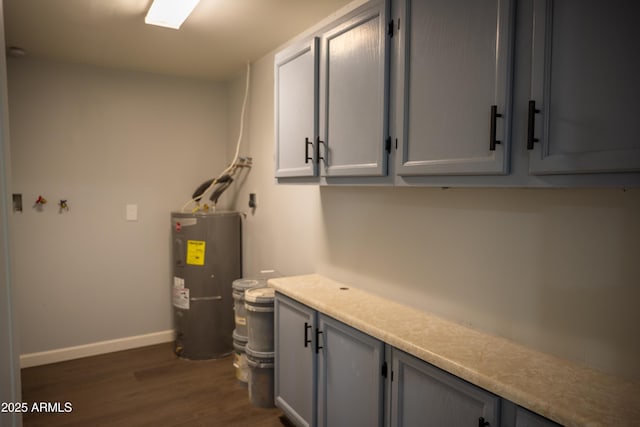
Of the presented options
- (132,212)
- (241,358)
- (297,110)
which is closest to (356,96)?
(297,110)

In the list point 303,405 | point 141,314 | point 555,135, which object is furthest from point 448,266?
point 141,314

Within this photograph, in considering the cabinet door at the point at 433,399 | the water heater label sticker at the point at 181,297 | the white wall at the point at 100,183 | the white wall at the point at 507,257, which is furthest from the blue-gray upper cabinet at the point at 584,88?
the white wall at the point at 100,183

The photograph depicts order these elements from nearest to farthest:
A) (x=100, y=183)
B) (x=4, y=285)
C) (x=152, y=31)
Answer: (x=4, y=285) < (x=152, y=31) < (x=100, y=183)

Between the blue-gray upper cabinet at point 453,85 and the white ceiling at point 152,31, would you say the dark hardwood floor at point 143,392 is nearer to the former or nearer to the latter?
the blue-gray upper cabinet at point 453,85

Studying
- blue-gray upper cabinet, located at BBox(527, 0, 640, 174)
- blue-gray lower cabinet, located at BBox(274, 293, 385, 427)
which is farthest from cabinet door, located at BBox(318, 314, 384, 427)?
blue-gray upper cabinet, located at BBox(527, 0, 640, 174)

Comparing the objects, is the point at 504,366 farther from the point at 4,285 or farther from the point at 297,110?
→ the point at 297,110

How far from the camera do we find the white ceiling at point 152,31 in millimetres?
2453

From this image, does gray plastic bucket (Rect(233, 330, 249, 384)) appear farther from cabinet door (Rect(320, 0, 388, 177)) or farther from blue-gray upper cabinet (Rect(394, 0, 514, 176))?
blue-gray upper cabinet (Rect(394, 0, 514, 176))

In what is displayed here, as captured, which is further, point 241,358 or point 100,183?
point 100,183

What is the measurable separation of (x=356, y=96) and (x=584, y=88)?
1013 mm

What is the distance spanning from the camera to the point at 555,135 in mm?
1185

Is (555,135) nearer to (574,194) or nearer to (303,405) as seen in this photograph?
(574,194)

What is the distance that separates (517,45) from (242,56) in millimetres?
2548

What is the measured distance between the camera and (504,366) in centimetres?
140
